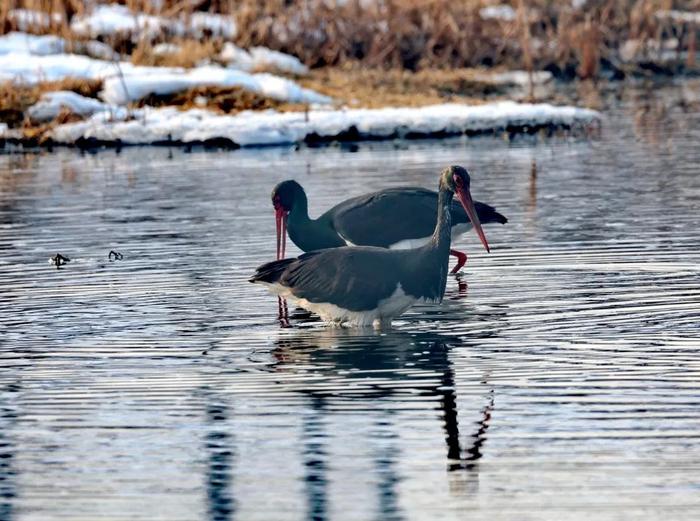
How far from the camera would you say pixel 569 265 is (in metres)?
14.6

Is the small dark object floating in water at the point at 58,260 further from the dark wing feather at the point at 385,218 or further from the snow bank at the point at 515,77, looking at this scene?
the snow bank at the point at 515,77

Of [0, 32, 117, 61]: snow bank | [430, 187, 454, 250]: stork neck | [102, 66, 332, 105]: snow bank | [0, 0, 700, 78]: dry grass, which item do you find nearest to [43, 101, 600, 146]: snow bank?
[102, 66, 332, 105]: snow bank

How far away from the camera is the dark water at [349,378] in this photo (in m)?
7.67

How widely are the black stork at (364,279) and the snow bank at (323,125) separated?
1623cm

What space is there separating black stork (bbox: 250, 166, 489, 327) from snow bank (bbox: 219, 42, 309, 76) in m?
23.1

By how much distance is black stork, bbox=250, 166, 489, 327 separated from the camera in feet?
38.4

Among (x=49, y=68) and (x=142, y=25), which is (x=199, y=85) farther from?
(x=142, y=25)

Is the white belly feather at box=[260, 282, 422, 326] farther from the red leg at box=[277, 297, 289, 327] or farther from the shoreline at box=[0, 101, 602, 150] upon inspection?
the shoreline at box=[0, 101, 602, 150]

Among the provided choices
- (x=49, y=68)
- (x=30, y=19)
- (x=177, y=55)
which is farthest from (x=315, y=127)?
(x=30, y=19)

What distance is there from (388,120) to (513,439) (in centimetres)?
2025

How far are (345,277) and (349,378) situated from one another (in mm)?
1647

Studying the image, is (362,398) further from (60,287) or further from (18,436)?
(60,287)

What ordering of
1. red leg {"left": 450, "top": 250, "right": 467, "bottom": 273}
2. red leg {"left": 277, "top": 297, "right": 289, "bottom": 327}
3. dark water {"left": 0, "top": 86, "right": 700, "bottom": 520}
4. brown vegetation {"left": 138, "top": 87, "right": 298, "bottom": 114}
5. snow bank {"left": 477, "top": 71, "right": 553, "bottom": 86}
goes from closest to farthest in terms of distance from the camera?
1. dark water {"left": 0, "top": 86, "right": 700, "bottom": 520}
2. red leg {"left": 277, "top": 297, "right": 289, "bottom": 327}
3. red leg {"left": 450, "top": 250, "right": 467, "bottom": 273}
4. brown vegetation {"left": 138, "top": 87, "right": 298, "bottom": 114}
5. snow bank {"left": 477, "top": 71, "right": 553, "bottom": 86}

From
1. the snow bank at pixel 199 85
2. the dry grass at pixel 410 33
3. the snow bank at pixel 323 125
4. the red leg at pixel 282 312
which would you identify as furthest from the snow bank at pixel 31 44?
the red leg at pixel 282 312
